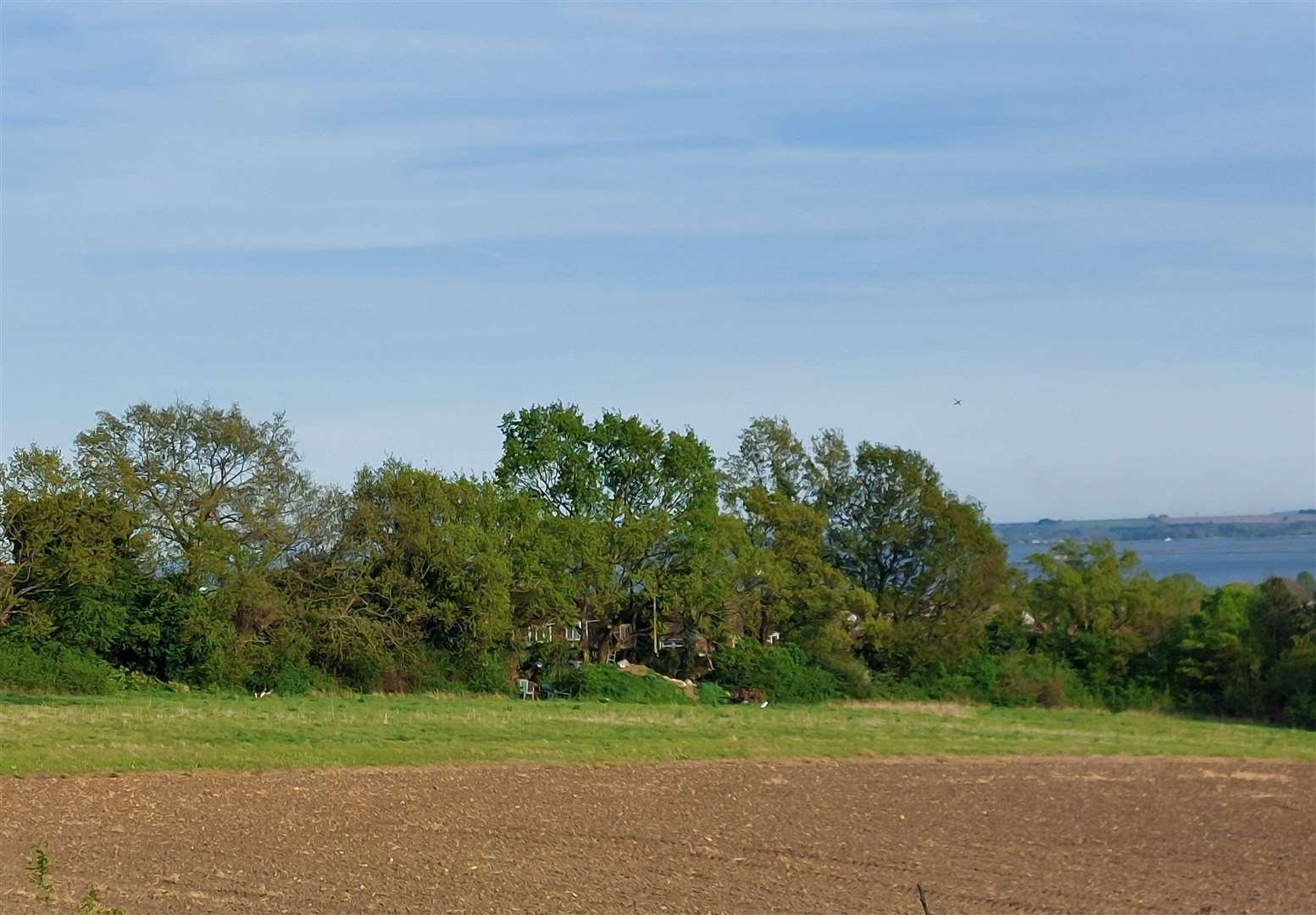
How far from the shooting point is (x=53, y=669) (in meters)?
41.9

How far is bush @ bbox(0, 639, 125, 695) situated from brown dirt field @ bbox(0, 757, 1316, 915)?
20.3 metres

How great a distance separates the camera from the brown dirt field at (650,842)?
16.3 meters

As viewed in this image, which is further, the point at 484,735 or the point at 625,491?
the point at 625,491

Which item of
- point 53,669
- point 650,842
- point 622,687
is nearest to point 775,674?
point 622,687

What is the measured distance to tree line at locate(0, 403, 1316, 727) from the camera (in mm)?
43969

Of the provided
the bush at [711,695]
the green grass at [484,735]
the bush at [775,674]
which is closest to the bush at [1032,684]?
the bush at [775,674]

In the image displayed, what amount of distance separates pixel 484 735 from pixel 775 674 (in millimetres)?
23642

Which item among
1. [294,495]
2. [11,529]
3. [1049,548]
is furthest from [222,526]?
[1049,548]

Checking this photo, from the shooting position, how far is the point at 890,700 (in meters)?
55.4

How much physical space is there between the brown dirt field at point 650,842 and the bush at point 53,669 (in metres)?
20.3

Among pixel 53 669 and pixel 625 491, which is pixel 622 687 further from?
pixel 53 669

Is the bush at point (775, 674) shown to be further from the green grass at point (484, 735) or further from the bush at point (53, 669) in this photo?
the bush at point (53, 669)

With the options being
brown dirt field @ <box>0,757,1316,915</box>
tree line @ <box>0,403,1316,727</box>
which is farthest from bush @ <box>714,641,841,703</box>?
brown dirt field @ <box>0,757,1316,915</box>

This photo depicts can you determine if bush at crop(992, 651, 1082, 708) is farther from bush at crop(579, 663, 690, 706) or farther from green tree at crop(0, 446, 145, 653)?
green tree at crop(0, 446, 145, 653)
